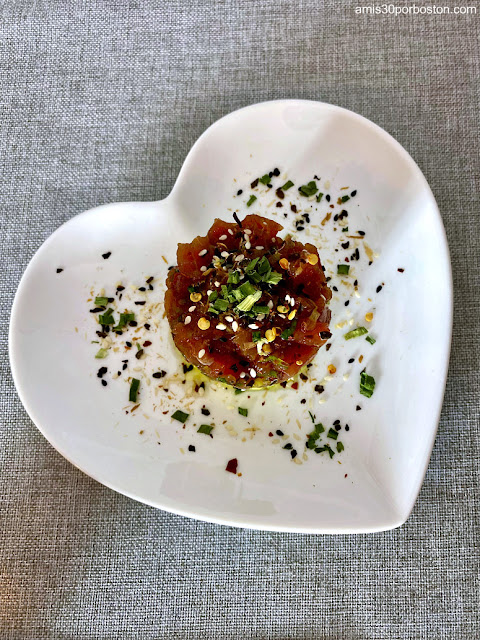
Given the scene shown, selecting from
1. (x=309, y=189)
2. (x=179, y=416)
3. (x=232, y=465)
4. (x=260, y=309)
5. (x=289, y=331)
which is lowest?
(x=232, y=465)

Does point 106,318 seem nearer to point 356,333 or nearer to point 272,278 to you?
point 272,278

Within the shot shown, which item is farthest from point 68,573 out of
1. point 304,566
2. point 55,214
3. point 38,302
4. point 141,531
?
point 55,214

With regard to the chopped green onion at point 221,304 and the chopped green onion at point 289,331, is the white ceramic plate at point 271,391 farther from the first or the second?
the chopped green onion at point 221,304

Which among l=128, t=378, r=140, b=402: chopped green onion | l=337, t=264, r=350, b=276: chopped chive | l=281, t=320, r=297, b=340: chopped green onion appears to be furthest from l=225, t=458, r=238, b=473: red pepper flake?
l=337, t=264, r=350, b=276: chopped chive

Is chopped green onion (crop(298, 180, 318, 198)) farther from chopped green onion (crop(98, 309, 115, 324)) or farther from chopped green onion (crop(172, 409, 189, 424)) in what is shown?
chopped green onion (crop(172, 409, 189, 424))

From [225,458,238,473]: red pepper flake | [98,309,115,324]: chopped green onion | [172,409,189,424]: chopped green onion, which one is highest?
[98,309,115,324]: chopped green onion

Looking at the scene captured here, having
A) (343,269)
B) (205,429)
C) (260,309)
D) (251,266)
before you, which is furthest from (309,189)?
(205,429)
